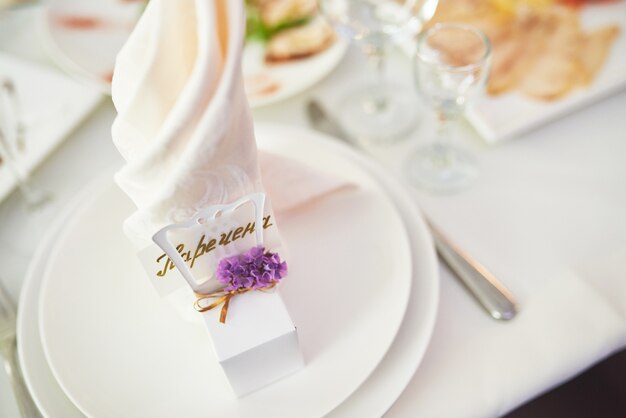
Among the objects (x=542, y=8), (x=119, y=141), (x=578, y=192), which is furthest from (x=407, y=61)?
(x=119, y=141)

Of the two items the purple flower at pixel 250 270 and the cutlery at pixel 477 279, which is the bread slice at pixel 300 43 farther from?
the purple flower at pixel 250 270

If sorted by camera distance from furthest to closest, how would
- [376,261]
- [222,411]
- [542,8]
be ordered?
[542,8] < [376,261] < [222,411]

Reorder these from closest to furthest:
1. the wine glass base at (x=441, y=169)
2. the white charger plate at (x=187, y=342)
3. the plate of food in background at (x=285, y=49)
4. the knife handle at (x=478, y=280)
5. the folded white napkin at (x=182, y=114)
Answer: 1. the folded white napkin at (x=182, y=114)
2. the white charger plate at (x=187, y=342)
3. the knife handle at (x=478, y=280)
4. the wine glass base at (x=441, y=169)
5. the plate of food in background at (x=285, y=49)

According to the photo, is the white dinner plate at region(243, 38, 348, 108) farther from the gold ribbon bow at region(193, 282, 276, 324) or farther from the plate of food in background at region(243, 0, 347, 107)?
the gold ribbon bow at region(193, 282, 276, 324)

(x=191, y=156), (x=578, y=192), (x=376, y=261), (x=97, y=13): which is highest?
(x=191, y=156)

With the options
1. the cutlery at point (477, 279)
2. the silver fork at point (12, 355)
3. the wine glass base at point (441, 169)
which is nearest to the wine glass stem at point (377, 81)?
the wine glass base at point (441, 169)

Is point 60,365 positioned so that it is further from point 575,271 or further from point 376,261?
point 575,271

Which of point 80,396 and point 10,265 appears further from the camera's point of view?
point 10,265
